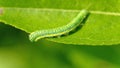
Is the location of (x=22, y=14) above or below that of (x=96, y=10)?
above

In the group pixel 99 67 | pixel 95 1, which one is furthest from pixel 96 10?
pixel 99 67

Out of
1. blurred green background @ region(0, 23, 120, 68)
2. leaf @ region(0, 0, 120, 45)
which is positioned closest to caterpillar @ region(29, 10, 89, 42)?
leaf @ region(0, 0, 120, 45)

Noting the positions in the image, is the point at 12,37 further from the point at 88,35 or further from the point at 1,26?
the point at 88,35

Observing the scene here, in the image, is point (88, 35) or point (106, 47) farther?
point (106, 47)

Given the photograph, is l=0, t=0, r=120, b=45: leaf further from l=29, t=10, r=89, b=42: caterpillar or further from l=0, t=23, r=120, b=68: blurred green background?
l=0, t=23, r=120, b=68: blurred green background

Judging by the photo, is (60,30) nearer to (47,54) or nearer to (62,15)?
(62,15)

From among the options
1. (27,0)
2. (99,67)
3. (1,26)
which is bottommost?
(99,67)
